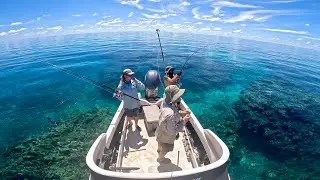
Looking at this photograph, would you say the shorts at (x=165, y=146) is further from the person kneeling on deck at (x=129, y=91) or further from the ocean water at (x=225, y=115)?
the ocean water at (x=225, y=115)

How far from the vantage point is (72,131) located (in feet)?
34.1

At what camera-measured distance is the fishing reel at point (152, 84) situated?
9.05 m

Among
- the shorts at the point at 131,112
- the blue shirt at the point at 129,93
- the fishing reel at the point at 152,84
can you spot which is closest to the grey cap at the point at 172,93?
the blue shirt at the point at 129,93

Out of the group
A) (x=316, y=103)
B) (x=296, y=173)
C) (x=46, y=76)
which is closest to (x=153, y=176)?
(x=296, y=173)

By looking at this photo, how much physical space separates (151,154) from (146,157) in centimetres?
19

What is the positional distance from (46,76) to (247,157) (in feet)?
64.9

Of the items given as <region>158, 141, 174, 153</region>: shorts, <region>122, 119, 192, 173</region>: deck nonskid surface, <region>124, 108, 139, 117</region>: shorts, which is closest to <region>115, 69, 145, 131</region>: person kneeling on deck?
<region>124, 108, 139, 117</region>: shorts

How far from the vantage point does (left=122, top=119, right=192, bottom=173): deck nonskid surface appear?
5.66m

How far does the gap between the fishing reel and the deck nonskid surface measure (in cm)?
244

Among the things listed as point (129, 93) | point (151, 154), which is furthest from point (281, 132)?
point (129, 93)

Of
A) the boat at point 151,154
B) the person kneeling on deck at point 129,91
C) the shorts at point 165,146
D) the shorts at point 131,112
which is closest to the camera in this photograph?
the boat at point 151,154

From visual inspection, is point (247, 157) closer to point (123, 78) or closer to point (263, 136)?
point (263, 136)

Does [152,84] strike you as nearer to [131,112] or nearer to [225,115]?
[131,112]

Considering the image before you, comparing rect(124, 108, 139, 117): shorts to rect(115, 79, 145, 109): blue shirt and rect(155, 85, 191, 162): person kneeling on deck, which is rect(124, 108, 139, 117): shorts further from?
rect(155, 85, 191, 162): person kneeling on deck
